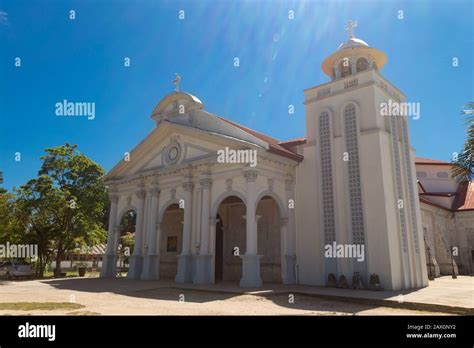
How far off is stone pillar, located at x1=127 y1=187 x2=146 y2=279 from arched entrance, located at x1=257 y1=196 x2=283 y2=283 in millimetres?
7527

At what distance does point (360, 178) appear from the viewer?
17.9 metres

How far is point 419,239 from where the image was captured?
19141mm

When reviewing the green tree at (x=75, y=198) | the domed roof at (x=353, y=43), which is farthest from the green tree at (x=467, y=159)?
the green tree at (x=75, y=198)

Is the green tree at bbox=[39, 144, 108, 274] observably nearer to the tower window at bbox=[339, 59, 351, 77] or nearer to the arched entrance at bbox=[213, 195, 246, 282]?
the arched entrance at bbox=[213, 195, 246, 282]

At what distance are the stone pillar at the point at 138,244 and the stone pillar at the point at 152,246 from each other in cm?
76

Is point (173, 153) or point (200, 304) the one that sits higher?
point (173, 153)

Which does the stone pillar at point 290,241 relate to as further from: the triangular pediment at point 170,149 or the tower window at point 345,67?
the tower window at point 345,67

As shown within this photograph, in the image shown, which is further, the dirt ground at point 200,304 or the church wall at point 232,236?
the church wall at point 232,236

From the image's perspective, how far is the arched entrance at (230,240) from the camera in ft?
73.0

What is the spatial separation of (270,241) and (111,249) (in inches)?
449

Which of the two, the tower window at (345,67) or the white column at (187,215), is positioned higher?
the tower window at (345,67)

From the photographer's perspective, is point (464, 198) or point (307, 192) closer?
point (307, 192)

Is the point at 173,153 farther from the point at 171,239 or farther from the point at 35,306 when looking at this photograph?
the point at 35,306

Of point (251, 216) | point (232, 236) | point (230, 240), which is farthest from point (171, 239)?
point (251, 216)
